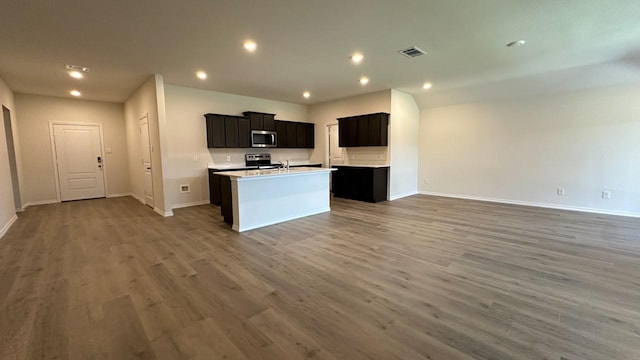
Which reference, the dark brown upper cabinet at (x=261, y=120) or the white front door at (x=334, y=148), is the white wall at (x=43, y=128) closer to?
the dark brown upper cabinet at (x=261, y=120)

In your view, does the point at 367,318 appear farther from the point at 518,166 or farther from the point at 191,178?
the point at 518,166

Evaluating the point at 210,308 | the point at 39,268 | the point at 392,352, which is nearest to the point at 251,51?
the point at 210,308

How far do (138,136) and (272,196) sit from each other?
419cm

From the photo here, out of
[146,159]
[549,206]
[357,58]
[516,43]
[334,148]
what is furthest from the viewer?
[334,148]

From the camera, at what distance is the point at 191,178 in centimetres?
624

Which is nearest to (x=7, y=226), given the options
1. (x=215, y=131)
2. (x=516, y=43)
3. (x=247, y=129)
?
(x=215, y=131)

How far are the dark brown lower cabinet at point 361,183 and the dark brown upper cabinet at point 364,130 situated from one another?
0.67 m

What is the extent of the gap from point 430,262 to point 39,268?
4.24 metres

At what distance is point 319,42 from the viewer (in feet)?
11.7

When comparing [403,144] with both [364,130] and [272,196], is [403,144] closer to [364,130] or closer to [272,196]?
[364,130]

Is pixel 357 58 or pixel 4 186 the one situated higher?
pixel 357 58

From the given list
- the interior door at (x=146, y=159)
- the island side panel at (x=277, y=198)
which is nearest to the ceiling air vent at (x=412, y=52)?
the island side panel at (x=277, y=198)

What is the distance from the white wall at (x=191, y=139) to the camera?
233 inches

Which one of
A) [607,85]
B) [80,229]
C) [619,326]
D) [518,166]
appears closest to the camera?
[619,326]
